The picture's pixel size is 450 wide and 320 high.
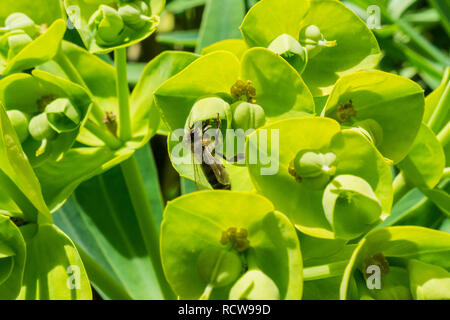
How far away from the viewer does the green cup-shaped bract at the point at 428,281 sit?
1.00 meters

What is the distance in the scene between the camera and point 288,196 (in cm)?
108

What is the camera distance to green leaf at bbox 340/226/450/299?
1.01 metres

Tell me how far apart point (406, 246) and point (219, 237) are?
372mm

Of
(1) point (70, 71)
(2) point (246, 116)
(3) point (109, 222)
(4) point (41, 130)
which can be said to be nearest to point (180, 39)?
(3) point (109, 222)

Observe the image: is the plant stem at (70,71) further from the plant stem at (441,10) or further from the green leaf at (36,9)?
the plant stem at (441,10)

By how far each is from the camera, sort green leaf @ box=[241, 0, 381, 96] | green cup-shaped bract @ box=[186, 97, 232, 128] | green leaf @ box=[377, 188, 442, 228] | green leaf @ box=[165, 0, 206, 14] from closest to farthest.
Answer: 1. green cup-shaped bract @ box=[186, 97, 232, 128]
2. green leaf @ box=[241, 0, 381, 96]
3. green leaf @ box=[377, 188, 442, 228]
4. green leaf @ box=[165, 0, 206, 14]

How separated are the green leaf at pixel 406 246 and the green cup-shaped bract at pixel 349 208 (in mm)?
30

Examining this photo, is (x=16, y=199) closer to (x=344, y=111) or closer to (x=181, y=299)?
(x=181, y=299)

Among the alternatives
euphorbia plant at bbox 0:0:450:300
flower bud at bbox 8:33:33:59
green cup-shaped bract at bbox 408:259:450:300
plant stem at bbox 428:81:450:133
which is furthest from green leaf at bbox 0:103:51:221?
plant stem at bbox 428:81:450:133

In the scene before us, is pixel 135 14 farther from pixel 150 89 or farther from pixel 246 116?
pixel 246 116

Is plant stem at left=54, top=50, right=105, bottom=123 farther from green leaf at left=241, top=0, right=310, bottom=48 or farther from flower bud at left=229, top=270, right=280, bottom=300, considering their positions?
flower bud at left=229, top=270, right=280, bottom=300

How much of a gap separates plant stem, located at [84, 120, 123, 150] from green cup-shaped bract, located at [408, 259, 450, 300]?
31.2 inches
